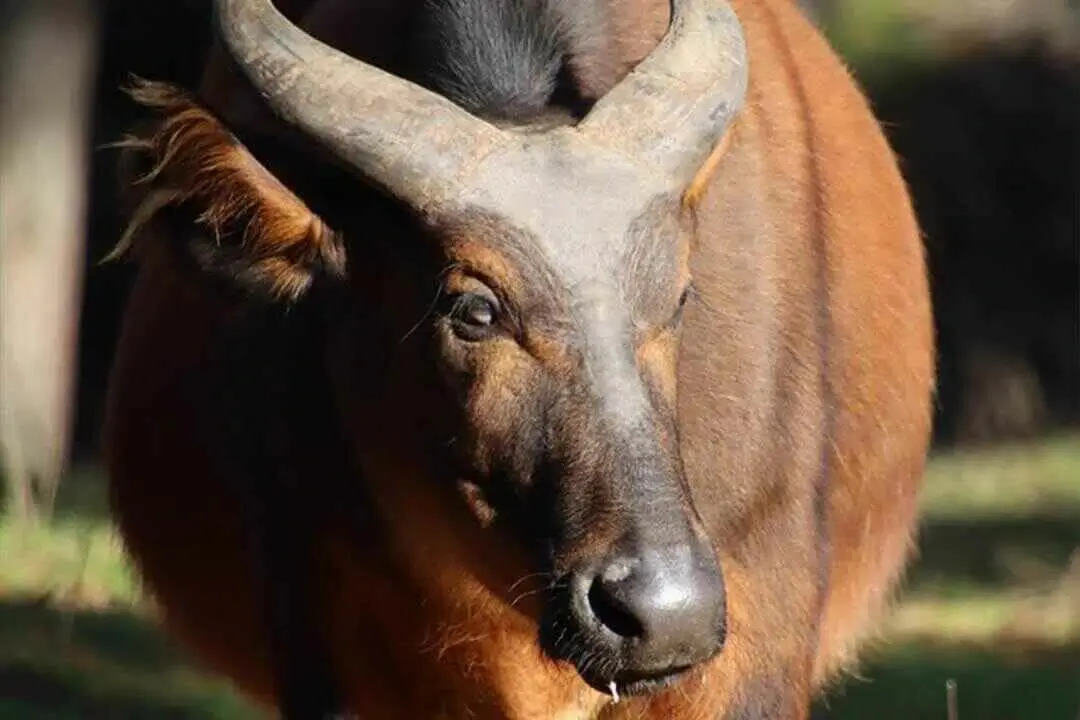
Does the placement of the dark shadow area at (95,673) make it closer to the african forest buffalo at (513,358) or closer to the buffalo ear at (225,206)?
the african forest buffalo at (513,358)

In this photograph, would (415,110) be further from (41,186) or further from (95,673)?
(41,186)

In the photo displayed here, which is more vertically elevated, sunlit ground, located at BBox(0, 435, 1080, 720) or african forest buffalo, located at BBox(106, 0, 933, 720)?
african forest buffalo, located at BBox(106, 0, 933, 720)

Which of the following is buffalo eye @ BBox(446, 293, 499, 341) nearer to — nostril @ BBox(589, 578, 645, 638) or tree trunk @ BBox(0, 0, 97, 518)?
nostril @ BBox(589, 578, 645, 638)

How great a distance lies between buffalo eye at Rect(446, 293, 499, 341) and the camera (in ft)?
18.0

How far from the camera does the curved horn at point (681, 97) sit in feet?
18.4

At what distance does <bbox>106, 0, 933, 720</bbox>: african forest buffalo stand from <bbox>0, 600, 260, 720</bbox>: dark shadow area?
1.22 meters

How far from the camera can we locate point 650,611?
5133 mm

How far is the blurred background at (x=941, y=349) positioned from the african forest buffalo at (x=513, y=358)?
178cm

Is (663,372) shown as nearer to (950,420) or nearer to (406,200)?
(406,200)

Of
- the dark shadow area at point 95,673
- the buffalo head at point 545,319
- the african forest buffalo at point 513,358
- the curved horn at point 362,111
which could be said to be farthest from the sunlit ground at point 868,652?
the curved horn at point 362,111

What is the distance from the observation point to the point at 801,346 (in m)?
6.50

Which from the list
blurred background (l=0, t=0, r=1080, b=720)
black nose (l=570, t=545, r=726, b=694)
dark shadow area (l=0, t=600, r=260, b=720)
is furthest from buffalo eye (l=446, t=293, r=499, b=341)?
blurred background (l=0, t=0, r=1080, b=720)

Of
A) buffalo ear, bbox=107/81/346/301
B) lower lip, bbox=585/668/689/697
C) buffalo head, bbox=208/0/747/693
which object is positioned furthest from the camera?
buffalo ear, bbox=107/81/346/301

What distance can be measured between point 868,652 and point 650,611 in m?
4.99
